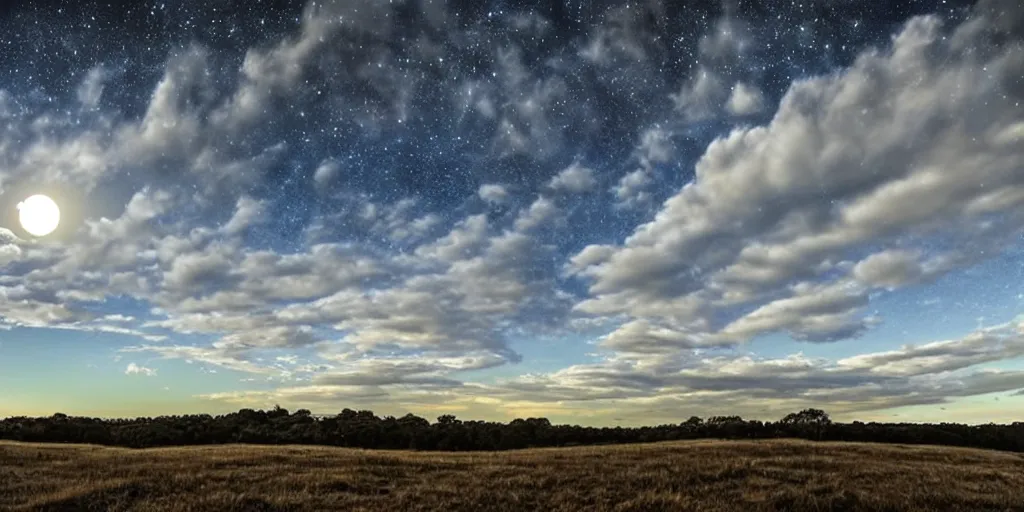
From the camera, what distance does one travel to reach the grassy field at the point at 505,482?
78.4 feet

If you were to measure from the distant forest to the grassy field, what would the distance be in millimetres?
35126

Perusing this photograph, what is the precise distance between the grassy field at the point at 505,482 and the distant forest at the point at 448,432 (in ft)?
115

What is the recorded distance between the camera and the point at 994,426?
284 ft

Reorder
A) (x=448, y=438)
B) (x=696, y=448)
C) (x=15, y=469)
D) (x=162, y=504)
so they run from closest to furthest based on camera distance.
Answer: (x=162, y=504), (x=15, y=469), (x=696, y=448), (x=448, y=438)

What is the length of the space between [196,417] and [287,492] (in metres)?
80.7

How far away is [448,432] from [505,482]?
157 feet

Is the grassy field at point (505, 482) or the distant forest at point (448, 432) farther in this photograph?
the distant forest at point (448, 432)

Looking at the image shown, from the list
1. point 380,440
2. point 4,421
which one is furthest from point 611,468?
point 4,421

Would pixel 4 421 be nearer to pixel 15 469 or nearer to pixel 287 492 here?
pixel 15 469

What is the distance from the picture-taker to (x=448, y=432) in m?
74.4

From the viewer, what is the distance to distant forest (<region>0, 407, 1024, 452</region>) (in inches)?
2879

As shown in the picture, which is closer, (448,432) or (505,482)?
(505,482)

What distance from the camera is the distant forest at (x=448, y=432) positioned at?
73125mm

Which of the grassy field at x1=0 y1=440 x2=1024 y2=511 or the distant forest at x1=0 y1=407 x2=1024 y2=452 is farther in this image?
the distant forest at x1=0 y1=407 x2=1024 y2=452
